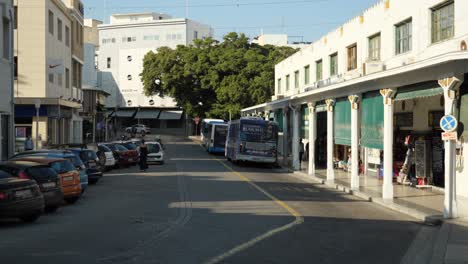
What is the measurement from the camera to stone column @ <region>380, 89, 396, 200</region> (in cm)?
2097

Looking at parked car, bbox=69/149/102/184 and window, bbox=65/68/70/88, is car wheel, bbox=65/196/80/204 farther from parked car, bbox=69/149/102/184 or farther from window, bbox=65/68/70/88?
window, bbox=65/68/70/88

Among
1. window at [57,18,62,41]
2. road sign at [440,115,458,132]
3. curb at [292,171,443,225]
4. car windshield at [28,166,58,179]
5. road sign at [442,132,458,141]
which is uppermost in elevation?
window at [57,18,62,41]

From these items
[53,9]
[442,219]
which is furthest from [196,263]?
[53,9]

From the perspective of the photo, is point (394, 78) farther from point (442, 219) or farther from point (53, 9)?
point (53, 9)

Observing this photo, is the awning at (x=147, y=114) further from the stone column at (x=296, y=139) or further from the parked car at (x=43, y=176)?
the parked car at (x=43, y=176)

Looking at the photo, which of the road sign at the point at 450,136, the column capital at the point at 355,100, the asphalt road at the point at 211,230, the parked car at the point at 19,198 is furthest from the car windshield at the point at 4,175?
the column capital at the point at 355,100

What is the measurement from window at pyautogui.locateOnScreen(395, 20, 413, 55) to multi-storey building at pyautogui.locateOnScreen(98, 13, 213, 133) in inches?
2803

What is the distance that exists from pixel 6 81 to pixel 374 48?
1827 centimetres

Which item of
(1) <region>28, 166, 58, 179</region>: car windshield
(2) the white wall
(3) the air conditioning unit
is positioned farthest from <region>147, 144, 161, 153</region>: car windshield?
(1) <region>28, 166, 58, 179</region>: car windshield

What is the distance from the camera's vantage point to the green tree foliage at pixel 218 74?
2653 inches

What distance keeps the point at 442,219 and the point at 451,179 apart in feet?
4.23

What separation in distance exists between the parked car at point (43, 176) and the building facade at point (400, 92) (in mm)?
10776

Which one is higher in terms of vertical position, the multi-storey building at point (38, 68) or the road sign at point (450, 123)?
the multi-storey building at point (38, 68)

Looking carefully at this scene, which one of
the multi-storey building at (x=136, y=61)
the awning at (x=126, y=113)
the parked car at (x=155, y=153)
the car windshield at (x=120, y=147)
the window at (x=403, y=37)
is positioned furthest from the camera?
the awning at (x=126, y=113)
